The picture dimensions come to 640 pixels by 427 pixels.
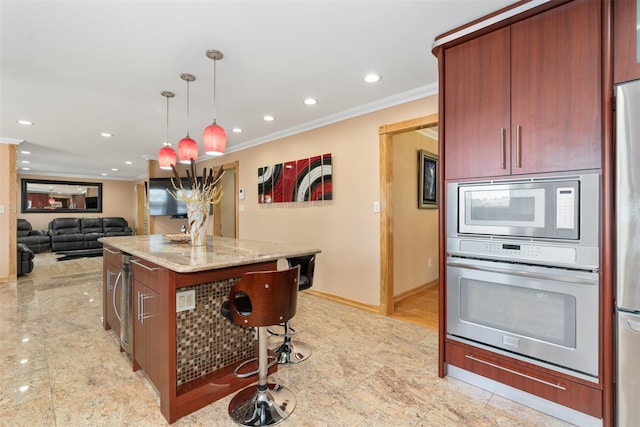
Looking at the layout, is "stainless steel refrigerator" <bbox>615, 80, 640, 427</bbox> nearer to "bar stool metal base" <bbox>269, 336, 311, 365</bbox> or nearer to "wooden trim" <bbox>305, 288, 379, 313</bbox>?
"bar stool metal base" <bbox>269, 336, 311, 365</bbox>

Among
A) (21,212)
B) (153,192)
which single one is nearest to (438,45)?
(153,192)

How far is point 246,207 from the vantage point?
210 inches

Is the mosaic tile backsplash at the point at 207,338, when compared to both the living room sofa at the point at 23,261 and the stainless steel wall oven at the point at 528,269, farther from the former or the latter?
the living room sofa at the point at 23,261

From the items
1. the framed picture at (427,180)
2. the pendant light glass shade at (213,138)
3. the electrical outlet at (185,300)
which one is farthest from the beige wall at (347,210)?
the electrical outlet at (185,300)

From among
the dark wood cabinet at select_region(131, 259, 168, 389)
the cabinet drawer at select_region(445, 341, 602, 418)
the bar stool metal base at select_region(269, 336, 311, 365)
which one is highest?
the dark wood cabinet at select_region(131, 259, 168, 389)

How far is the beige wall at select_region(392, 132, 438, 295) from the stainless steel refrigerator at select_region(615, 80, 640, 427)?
2.33 metres

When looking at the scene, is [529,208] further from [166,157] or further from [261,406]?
[166,157]

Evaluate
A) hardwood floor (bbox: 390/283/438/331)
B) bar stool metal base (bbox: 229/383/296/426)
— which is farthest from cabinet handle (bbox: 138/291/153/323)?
hardwood floor (bbox: 390/283/438/331)

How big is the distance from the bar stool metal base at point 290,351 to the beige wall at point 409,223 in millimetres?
1671

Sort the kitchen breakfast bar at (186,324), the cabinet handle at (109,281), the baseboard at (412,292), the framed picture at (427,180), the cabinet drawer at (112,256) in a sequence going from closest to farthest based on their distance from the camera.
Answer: the kitchen breakfast bar at (186,324) → the cabinet drawer at (112,256) → the cabinet handle at (109,281) → the baseboard at (412,292) → the framed picture at (427,180)

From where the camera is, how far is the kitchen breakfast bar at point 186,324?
1649mm

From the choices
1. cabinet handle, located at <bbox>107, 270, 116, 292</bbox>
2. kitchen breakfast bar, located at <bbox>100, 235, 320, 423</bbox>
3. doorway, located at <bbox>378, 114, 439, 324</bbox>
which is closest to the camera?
kitchen breakfast bar, located at <bbox>100, 235, 320, 423</bbox>

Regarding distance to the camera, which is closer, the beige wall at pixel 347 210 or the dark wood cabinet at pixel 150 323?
the dark wood cabinet at pixel 150 323

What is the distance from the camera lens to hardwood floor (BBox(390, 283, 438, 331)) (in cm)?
319
